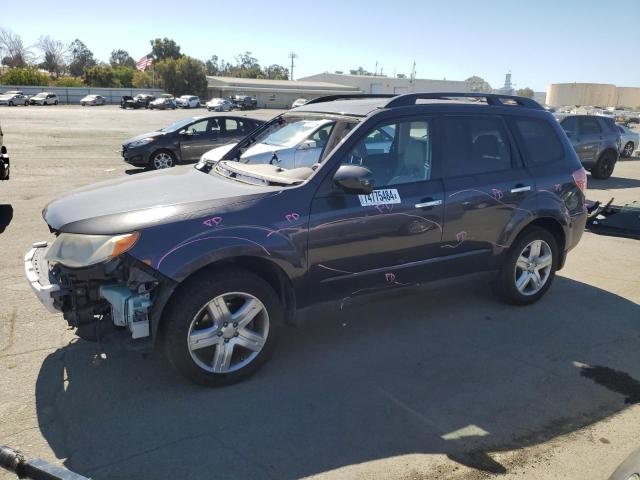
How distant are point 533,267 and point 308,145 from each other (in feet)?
8.48

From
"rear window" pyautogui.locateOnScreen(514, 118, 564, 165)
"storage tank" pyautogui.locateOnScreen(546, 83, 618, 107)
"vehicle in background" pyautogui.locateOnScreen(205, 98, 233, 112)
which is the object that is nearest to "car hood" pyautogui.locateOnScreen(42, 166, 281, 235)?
"rear window" pyautogui.locateOnScreen(514, 118, 564, 165)

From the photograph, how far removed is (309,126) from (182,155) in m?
10.1

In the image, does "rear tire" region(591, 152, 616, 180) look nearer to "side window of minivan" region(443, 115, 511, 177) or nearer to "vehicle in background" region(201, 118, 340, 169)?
"side window of minivan" region(443, 115, 511, 177)

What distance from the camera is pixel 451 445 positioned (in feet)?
10.5

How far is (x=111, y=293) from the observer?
11.0ft

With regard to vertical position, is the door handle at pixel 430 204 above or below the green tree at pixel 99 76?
below

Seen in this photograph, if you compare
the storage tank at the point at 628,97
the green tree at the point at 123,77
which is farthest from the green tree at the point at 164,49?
the storage tank at the point at 628,97

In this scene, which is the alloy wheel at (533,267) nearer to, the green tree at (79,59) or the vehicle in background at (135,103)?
the vehicle in background at (135,103)

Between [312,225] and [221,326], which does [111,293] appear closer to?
[221,326]

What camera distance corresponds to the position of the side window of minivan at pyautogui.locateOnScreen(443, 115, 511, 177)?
4.65 m

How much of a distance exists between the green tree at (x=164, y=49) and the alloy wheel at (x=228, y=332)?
112 m

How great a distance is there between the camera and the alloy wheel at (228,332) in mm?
3557

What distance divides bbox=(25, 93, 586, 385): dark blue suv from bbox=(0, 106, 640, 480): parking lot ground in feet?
0.92

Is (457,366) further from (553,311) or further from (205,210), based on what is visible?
(205,210)
